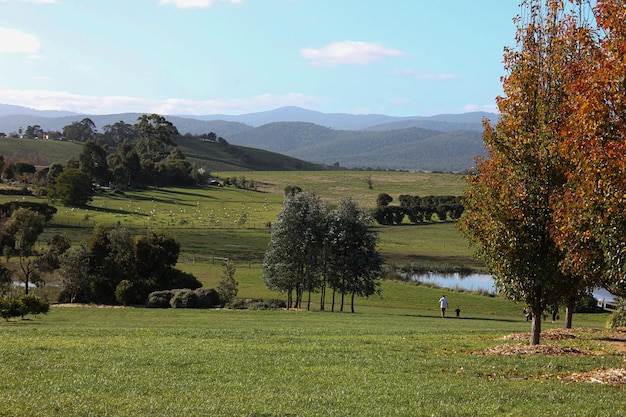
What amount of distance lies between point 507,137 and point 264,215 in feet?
385

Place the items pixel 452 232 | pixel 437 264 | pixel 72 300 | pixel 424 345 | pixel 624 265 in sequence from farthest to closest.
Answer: pixel 452 232 → pixel 437 264 → pixel 72 300 → pixel 424 345 → pixel 624 265

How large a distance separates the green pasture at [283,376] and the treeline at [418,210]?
381 ft

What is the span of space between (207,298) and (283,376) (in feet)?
116

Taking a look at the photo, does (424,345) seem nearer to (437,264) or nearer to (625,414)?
(625,414)

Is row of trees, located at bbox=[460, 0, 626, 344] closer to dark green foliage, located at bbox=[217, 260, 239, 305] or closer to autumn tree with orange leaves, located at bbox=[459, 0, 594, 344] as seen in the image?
autumn tree with orange leaves, located at bbox=[459, 0, 594, 344]

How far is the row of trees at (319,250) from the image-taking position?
54.2m

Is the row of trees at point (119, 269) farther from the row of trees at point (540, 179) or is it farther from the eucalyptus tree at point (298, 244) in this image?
the row of trees at point (540, 179)

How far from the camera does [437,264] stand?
9438 centimetres

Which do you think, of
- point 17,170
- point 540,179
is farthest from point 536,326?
point 17,170

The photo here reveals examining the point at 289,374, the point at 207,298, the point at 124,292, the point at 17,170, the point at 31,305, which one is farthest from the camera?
the point at 17,170

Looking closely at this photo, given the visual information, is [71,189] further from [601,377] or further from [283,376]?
[601,377]

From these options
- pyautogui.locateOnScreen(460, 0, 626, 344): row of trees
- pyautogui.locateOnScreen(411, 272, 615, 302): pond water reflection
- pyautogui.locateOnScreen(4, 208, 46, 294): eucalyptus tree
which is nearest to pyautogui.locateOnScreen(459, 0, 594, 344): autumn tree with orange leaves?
pyautogui.locateOnScreen(460, 0, 626, 344): row of trees

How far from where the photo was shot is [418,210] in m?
145

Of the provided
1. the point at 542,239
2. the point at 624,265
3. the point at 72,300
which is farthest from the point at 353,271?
the point at 624,265
